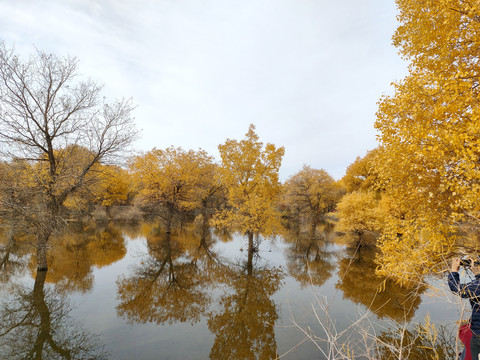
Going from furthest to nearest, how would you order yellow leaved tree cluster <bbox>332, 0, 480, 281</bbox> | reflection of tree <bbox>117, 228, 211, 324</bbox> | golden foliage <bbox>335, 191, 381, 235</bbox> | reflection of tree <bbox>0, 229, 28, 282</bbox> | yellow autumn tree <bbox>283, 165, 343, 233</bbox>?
yellow autumn tree <bbox>283, 165, 343, 233</bbox>
golden foliage <bbox>335, 191, 381, 235</bbox>
reflection of tree <bbox>0, 229, 28, 282</bbox>
reflection of tree <bbox>117, 228, 211, 324</bbox>
yellow leaved tree cluster <bbox>332, 0, 480, 281</bbox>

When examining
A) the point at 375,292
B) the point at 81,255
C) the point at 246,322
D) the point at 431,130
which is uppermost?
the point at 431,130

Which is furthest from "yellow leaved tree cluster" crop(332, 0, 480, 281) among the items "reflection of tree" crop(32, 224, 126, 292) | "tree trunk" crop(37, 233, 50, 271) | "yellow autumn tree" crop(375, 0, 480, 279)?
"tree trunk" crop(37, 233, 50, 271)

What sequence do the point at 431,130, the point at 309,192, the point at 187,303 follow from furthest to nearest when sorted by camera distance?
the point at 309,192
the point at 187,303
the point at 431,130

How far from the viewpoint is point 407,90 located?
6.53 meters

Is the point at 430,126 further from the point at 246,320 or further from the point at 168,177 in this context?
the point at 168,177

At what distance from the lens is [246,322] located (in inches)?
313

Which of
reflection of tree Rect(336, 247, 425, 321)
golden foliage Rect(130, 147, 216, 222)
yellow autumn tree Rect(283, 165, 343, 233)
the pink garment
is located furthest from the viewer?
yellow autumn tree Rect(283, 165, 343, 233)

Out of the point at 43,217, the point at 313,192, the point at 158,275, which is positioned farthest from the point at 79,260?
the point at 313,192

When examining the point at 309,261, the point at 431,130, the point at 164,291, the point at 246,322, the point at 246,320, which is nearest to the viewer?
the point at 431,130

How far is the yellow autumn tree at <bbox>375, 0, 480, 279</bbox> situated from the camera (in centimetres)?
535

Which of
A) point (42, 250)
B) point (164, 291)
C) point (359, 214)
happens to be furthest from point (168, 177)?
point (359, 214)

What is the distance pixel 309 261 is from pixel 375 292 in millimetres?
5081

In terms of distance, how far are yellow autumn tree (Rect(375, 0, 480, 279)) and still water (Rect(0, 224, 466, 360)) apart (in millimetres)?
1527

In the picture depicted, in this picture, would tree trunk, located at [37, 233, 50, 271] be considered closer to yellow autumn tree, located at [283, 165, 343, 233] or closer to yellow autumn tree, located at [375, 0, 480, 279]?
yellow autumn tree, located at [375, 0, 480, 279]
